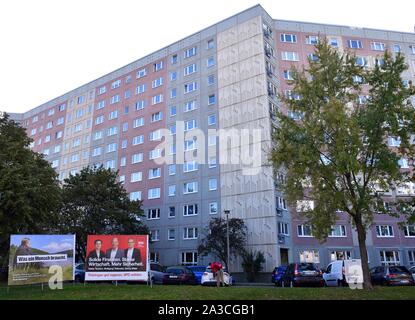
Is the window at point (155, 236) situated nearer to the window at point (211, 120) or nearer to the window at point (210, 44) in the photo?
the window at point (211, 120)

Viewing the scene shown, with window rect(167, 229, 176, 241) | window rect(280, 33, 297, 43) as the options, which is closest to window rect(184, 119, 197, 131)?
window rect(167, 229, 176, 241)

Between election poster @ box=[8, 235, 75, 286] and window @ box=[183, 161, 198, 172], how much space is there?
3026 centimetres

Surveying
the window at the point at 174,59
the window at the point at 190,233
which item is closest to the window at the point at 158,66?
the window at the point at 174,59

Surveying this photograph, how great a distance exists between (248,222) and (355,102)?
24.2 m

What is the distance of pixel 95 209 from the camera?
41219 mm

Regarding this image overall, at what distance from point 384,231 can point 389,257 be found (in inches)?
121

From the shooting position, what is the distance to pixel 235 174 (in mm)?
44531

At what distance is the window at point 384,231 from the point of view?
45634 mm

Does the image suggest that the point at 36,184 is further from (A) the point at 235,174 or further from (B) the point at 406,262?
(B) the point at 406,262

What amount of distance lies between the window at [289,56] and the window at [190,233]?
25698 millimetres

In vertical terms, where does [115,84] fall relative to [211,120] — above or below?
above

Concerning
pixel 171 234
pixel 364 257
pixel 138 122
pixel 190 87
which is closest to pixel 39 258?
pixel 364 257

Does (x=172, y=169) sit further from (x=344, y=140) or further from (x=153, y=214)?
(x=344, y=140)

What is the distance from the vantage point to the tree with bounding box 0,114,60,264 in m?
21.9
